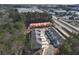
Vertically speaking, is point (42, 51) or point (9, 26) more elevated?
point (9, 26)

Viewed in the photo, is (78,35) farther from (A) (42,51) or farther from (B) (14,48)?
(B) (14,48)

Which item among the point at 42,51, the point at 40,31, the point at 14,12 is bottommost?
the point at 42,51

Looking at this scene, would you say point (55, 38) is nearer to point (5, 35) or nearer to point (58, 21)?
point (58, 21)

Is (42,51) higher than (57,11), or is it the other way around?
(57,11)

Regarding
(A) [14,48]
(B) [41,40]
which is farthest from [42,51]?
(A) [14,48]

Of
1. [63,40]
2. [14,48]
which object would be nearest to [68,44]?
[63,40]
